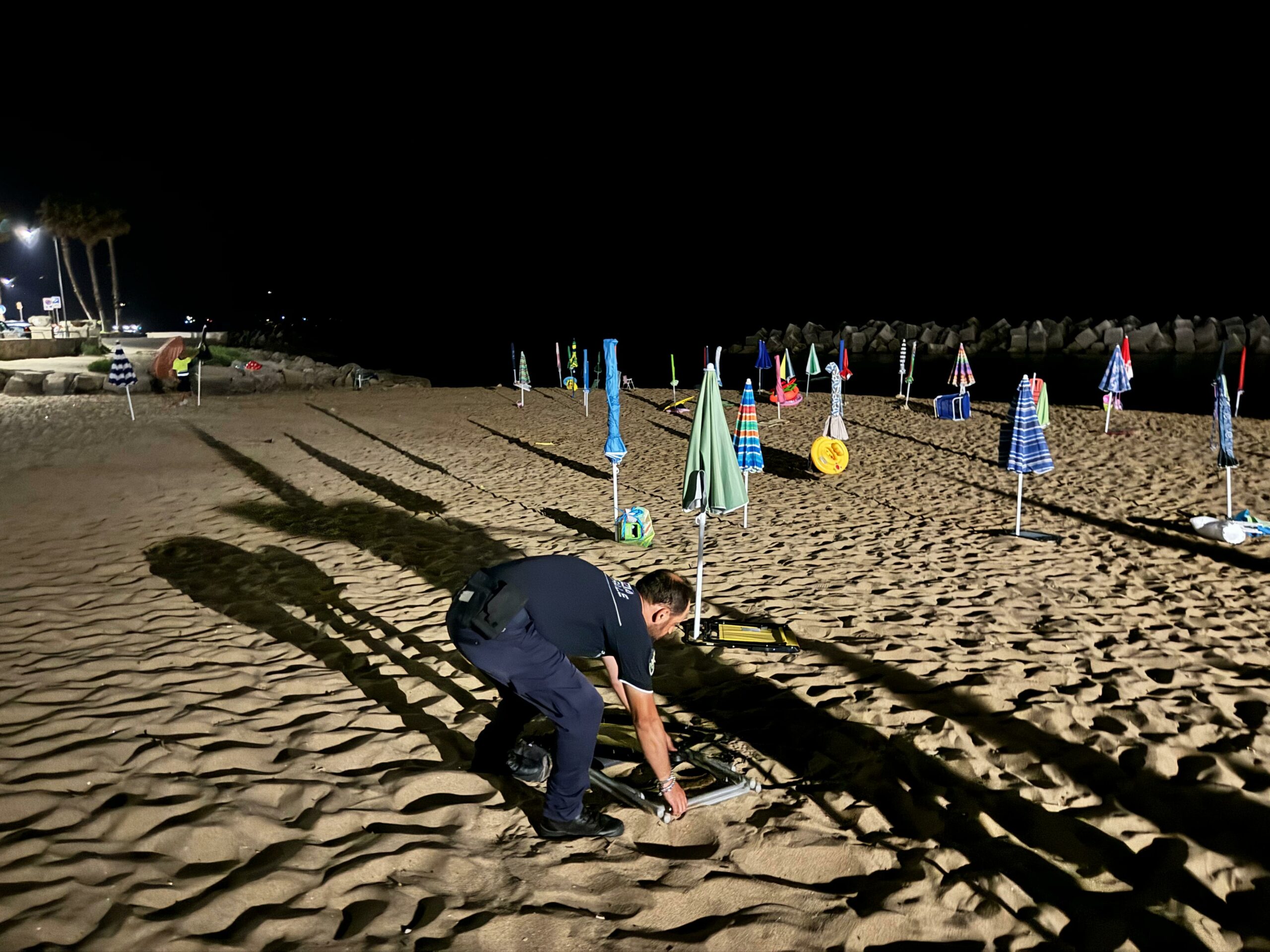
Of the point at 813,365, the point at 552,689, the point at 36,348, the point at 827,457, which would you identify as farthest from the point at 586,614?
the point at 36,348

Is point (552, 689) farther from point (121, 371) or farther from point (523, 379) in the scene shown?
point (523, 379)

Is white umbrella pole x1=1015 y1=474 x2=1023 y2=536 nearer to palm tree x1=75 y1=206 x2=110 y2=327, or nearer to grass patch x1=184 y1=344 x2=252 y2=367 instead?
grass patch x1=184 y1=344 x2=252 y2=367

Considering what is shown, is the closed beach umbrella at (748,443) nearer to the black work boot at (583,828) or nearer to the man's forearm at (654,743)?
the black work boot at (583,828)

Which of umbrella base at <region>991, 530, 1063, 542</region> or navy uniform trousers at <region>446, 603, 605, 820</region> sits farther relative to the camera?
umbrella base at <region>991, 530, 1063, 542</region>

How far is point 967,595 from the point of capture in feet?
24.8

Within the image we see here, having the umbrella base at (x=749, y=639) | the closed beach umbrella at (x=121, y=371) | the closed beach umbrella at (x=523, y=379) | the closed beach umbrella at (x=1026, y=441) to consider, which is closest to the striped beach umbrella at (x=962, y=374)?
the closed beach umbrella at (x=1026, y=441)

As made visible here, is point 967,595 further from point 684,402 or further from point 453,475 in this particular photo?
point 684,402

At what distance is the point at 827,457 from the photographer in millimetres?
13367

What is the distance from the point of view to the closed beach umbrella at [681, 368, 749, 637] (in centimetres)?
714

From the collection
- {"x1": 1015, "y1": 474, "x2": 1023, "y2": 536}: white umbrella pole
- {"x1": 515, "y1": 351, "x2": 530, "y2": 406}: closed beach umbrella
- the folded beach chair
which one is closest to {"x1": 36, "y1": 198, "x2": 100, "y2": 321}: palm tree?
{"x1": 515, "y1": 351, "x2": 530, "y2": 406}: closed beach umbrella

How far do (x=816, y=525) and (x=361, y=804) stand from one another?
7451 millimetres

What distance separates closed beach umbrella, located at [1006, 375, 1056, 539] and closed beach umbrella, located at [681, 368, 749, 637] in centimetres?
415

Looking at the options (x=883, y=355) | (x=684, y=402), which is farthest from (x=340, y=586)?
(x=883, y=355)

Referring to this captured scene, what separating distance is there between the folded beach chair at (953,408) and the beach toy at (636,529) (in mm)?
13203
